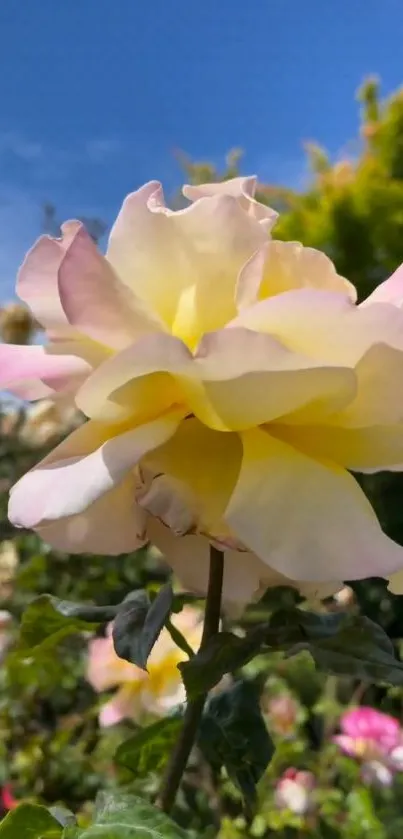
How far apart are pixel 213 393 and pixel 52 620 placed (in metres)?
0.21

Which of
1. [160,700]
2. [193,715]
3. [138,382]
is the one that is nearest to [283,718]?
[160,700]

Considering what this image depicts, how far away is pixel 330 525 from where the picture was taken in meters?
0.39

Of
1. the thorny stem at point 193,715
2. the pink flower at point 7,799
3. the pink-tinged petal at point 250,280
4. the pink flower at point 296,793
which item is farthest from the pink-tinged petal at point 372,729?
the pink-tinged petal at point 250,280

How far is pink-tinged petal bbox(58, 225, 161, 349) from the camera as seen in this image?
1.35 feet

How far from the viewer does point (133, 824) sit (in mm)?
372

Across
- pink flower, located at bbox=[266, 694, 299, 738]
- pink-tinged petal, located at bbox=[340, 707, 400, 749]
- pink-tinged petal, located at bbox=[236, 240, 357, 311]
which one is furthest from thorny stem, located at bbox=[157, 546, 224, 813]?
pink flower, located at bbox=[266, 694, 299, 738]

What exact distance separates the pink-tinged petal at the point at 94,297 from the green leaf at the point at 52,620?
0.56ft

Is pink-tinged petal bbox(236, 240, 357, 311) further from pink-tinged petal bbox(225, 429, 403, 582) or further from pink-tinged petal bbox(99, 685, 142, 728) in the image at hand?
pink-tinged petal bbox(99, 685, 142, 728)

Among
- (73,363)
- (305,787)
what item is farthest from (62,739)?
(73,363)

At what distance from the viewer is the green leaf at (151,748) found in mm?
562

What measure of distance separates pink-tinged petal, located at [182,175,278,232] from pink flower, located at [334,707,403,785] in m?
1.45

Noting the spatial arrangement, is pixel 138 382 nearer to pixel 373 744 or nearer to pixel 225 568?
pixel 225 568

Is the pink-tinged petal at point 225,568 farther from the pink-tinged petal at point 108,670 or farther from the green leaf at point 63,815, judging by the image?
the pink-tinged petal at point 108,670

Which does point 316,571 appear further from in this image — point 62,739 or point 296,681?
point 296,681
